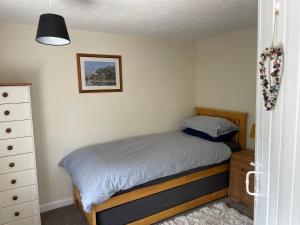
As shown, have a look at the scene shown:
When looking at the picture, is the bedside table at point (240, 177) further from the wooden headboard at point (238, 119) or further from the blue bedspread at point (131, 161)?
the wooden headboard at point (238, 119)

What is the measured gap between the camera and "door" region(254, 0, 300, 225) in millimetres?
674

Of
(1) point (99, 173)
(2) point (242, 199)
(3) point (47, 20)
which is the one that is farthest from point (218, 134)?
(3) point (47, 20)

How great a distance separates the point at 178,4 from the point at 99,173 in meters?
1.79

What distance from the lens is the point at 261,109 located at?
3.43 ft

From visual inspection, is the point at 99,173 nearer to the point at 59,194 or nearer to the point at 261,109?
the point at 59,194

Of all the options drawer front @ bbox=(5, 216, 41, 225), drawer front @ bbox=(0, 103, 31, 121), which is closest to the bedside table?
drawer front @ bbox=(5, 216, 41, 225)

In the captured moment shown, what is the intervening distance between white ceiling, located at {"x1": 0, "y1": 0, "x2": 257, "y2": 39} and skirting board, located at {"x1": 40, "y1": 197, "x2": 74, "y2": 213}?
89.1 inches

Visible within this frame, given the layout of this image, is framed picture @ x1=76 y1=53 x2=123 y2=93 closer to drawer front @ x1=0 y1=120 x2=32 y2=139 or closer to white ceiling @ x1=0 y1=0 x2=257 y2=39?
white ceiling @ x1=0 y1=0 x2=257 y2=39

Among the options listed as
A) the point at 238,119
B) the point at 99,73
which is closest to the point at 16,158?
the point at 99,73

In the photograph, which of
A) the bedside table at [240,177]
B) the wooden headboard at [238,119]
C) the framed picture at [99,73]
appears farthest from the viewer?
the wooden headboard at [238,119]

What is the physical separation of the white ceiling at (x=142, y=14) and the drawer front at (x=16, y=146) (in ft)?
4.16

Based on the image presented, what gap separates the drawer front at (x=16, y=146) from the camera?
211cm

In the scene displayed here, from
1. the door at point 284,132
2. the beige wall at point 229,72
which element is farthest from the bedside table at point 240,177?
the door at point 284,132

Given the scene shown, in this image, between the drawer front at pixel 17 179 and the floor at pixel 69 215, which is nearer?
the drawer front at pixel 17 179
